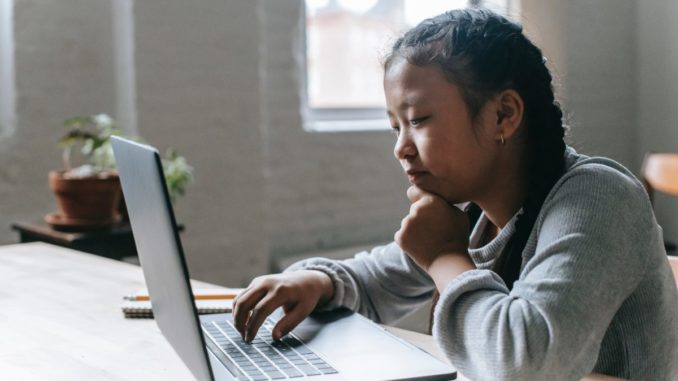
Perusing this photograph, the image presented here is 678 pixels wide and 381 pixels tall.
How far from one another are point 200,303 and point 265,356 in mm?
323

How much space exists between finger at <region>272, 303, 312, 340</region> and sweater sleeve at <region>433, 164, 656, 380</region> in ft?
0.77

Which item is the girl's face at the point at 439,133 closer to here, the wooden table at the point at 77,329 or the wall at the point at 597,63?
the wooden table at the point at 77,329

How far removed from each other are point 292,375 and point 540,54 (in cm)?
53

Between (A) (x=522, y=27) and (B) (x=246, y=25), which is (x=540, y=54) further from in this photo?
(B) (x=246, y=25)

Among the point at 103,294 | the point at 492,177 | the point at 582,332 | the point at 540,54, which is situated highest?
the point at 540,54

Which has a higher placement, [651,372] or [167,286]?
[167,286]

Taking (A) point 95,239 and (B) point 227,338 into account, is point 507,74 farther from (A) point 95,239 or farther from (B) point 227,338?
(A) point 95,239

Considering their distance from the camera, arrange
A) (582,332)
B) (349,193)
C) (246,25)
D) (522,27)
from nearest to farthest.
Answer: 1. (582,332)
2. (522,27)
3. (246,25)
4. (349,193)

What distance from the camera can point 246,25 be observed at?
9.79 ft

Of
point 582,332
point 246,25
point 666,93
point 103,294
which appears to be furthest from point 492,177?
point 666,93

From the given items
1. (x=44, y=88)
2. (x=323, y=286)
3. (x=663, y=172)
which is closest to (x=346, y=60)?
(x=44, y=88)

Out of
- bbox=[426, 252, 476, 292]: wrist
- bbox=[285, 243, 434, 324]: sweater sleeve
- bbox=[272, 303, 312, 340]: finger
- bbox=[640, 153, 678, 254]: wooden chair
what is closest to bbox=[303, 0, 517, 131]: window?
bbox=[640, 153, 678, 254]: wooden chair

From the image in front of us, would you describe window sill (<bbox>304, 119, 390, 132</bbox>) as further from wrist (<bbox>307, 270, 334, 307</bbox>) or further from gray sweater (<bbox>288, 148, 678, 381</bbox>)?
gray sweater (<bbox>288, 148, 678, 381</bbox>)

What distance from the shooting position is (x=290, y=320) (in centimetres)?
115
